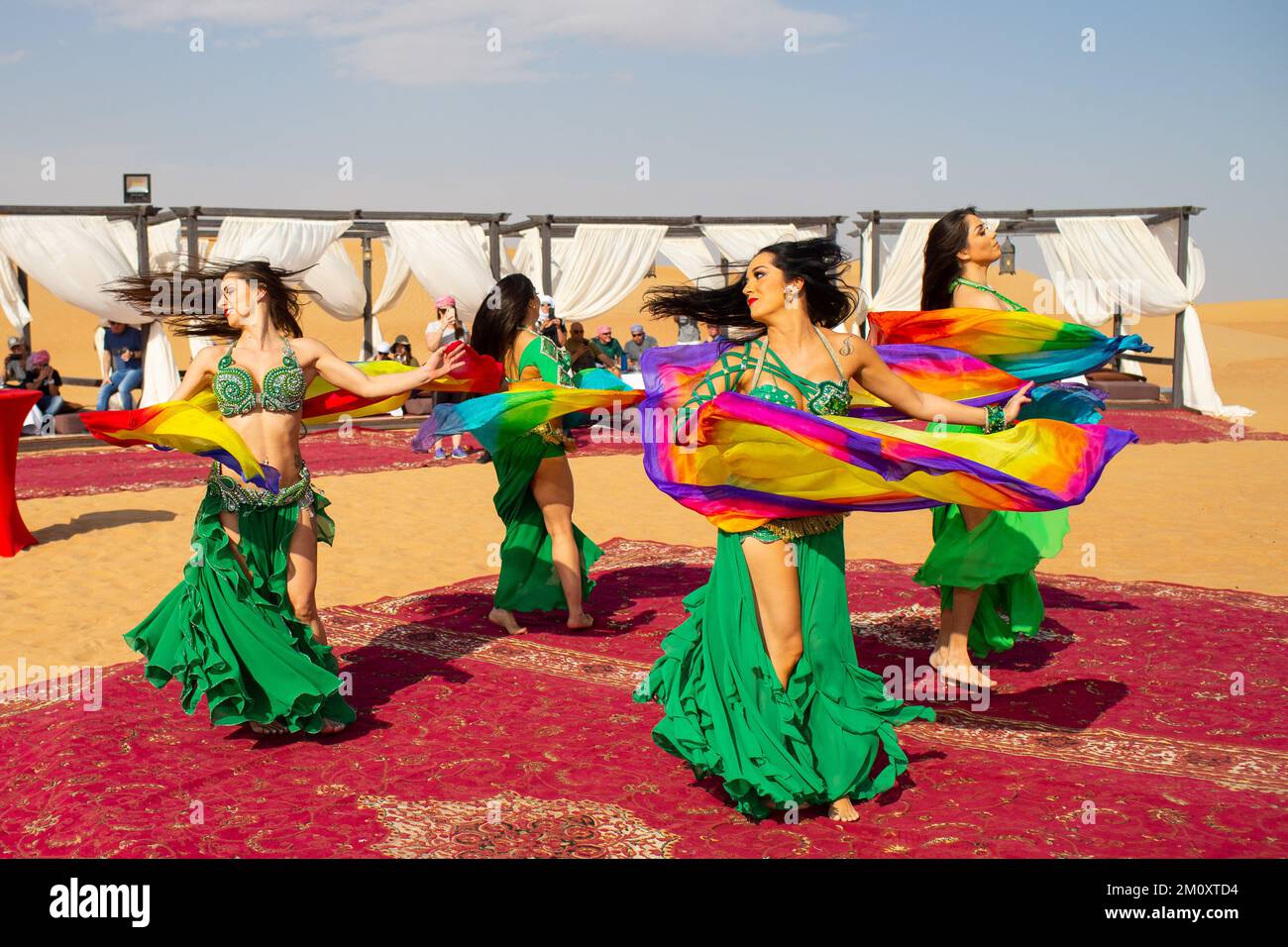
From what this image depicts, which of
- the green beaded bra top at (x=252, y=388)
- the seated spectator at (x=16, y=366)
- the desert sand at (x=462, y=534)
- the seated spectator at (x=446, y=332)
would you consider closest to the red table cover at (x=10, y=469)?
the desert sand at (x=462, y=534)

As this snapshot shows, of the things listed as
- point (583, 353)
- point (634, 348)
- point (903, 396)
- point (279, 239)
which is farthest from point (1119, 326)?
point (903, 396)

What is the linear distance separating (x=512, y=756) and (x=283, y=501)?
138 centimetres

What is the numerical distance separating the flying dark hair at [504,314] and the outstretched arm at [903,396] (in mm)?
2661

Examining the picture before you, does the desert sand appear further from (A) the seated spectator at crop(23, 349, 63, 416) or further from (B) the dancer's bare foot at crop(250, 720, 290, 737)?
(A) the seated spectator at crop(23, 349, 63, 416)

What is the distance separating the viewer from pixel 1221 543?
9.24 m

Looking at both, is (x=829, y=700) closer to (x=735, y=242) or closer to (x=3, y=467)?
(x=3, y=467)

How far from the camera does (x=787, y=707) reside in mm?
3979

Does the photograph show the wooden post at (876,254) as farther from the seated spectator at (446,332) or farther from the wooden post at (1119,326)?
the seated spectator at (446,332)

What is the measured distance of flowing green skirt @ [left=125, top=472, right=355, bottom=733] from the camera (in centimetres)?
466

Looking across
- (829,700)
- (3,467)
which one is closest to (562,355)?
(829,700)

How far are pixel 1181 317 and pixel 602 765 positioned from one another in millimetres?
18721

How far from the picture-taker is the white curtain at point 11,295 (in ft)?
56.6

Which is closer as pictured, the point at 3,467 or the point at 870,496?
the point at 870,496

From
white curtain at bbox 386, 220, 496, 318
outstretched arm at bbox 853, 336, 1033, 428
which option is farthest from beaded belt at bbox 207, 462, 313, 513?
white curtain at bbox 386, 220, 496, 318
